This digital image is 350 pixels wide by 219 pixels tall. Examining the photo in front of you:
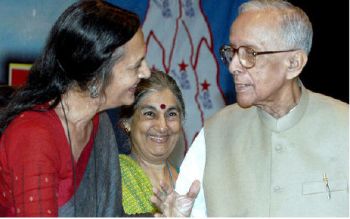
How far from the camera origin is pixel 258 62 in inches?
118

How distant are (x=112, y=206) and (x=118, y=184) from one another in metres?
0.11

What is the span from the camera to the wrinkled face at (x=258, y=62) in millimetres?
2992

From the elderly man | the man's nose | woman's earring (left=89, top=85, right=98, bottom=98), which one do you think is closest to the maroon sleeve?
woman's earring (left=89, top=85, right=98, bottom=98)

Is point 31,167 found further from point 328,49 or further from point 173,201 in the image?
point 328,49

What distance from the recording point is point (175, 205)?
2.96m

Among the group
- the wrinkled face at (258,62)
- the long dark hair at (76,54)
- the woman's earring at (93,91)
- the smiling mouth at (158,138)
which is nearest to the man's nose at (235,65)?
the wrinkled face at (258,62)

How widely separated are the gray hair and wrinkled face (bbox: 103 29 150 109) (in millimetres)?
452

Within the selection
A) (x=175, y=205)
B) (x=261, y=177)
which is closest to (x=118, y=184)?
(x=175, y=205)

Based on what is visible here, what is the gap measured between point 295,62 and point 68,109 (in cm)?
87

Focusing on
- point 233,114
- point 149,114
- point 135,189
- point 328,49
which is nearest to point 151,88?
point 149,114

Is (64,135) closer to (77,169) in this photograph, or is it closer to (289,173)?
(77,169)

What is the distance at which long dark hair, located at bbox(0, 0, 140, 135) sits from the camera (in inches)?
111

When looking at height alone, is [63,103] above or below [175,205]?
above

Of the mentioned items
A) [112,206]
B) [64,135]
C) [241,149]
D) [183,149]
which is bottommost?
[183,149]
